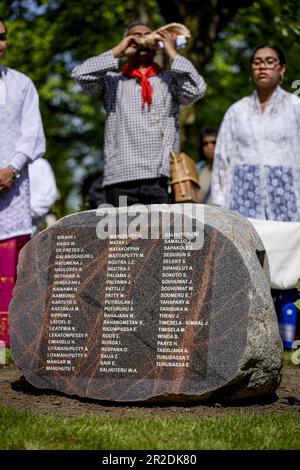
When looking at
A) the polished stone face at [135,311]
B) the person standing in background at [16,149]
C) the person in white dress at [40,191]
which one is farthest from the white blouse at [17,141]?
the person in white dress at [40,191]

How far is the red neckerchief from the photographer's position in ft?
22.0

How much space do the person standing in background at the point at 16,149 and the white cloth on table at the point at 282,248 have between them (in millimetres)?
1790

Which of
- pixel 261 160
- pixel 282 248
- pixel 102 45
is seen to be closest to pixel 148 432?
pixel 282 248

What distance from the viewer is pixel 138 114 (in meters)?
6.71

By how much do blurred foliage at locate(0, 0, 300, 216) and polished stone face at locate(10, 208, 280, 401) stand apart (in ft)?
20.5

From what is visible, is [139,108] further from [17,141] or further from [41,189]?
[41,189]

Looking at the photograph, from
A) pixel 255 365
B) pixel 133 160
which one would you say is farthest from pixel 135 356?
pixel 133 160

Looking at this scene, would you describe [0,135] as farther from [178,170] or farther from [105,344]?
[105,344]

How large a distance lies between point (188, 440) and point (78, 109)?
19845mm

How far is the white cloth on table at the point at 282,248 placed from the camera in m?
6.98

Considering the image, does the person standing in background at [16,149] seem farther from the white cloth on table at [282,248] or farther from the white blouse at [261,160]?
the white cloth on table at [282,248]

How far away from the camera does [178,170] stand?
6.67 metres

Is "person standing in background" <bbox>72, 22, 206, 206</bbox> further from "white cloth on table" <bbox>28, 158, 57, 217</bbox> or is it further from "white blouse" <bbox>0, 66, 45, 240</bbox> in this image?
"white cloth on table" <bbox>28, 158, 57, 217</bbox>

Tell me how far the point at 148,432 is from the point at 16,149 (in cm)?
294
